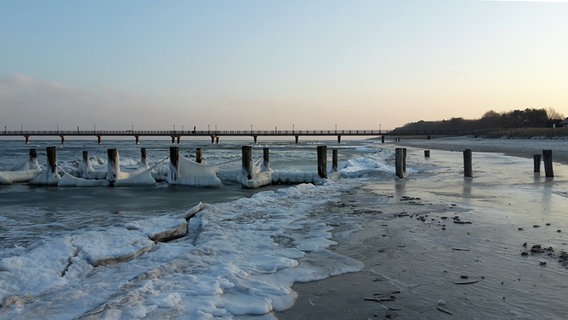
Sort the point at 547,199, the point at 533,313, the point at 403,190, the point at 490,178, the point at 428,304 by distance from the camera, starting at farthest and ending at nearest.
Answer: the point at 490,178 < the point at 403,190 < the point at 547,199 < the point at 428,304 < the point at 533,313

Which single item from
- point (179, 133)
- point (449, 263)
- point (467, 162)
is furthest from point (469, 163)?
point (179, 133)

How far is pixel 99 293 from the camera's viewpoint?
16.3 feet

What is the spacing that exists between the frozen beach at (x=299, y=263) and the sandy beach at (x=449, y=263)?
0.8 inches

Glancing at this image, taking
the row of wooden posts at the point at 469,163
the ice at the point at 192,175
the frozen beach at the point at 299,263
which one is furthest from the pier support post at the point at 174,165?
the row of wooden posts at the point at 469,163

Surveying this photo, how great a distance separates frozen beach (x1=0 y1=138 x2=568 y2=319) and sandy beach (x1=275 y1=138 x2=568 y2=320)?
2cm

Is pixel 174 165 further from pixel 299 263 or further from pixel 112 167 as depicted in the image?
pixel 299 263

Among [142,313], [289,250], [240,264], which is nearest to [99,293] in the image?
[142,313]

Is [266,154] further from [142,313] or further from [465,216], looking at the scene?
[142,313]

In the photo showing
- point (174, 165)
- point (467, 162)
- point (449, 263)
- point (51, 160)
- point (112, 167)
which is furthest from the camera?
point (51, 160)

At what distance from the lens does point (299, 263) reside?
634cm

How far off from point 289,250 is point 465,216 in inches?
183

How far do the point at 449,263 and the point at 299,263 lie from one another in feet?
6.79

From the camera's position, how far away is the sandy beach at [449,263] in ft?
14.8

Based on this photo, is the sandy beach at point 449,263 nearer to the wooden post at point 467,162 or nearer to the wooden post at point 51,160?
the wooden post at point 467,162
